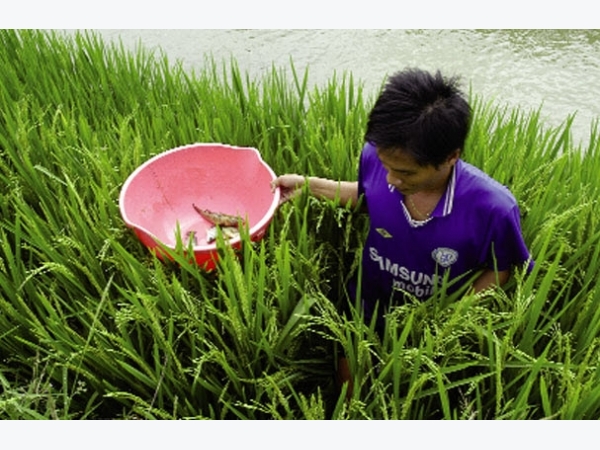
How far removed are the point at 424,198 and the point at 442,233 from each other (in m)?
0.08

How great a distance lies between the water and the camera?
2764 millimetres

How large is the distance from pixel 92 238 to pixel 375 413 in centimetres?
77

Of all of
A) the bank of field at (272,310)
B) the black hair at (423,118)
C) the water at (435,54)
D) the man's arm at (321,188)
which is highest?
the black hair at (423,118)

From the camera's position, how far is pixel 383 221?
1.25 meters

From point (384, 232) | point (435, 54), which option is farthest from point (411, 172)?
point (435, 54)

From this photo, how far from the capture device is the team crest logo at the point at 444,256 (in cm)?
120

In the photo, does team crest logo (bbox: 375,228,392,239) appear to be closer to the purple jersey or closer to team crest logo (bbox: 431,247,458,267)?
the purple jersey

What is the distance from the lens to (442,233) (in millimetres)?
1176

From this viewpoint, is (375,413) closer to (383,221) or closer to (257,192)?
(383,221)

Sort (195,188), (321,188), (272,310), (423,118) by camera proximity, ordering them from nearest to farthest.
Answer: (423,118)
(272,310)
(321,188)
(195,188)

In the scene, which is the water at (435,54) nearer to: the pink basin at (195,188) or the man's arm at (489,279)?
the pink basin at (195,188)

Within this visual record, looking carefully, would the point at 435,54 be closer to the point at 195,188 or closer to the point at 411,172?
the point at 195,188

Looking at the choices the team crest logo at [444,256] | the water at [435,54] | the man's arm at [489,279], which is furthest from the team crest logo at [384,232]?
the water at [435,54]

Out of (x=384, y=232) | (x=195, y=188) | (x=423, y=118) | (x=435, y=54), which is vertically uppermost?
(x=423, y=118)
